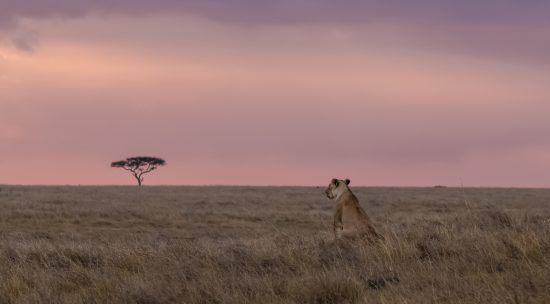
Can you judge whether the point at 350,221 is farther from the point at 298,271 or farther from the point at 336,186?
the point at 298,271

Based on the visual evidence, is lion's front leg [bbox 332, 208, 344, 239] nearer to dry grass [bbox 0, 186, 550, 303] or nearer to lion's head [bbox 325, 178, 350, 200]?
dry grass [bbox 0, 186, 550, 303]

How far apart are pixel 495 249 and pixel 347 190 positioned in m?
3.69

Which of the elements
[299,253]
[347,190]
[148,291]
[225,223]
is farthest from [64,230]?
[148,291]

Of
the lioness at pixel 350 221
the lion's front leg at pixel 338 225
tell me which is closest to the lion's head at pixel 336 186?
the lioness at pixel 350 221

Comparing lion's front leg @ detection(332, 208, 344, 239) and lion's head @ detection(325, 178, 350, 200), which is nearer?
lion's front leg @ detection(332, 208, 344, 239)

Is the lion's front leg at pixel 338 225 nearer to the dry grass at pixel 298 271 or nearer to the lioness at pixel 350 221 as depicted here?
the lioness at pixel 350 221

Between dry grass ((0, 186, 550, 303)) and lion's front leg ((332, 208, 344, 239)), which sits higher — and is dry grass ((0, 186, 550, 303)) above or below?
below

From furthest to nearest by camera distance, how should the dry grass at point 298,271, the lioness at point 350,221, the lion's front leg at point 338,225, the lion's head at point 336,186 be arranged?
1. the lion's head at point 336,186
2. the lion's front leg at point 338,225
3. the lioness at point 350,221
4. the dry grass at point 298,271

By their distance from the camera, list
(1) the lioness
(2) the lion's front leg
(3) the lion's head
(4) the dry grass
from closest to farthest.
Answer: (4) the dry grass, (1) the lioness, (2) the lion's front leg, (3) the lion's head

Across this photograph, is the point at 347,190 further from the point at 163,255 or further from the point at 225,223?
the point at 225,223

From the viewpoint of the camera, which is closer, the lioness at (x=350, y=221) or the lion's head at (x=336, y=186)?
the lioness at (x=350, y=221)

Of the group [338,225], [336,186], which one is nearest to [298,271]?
[338,225]

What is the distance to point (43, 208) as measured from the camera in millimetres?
32938

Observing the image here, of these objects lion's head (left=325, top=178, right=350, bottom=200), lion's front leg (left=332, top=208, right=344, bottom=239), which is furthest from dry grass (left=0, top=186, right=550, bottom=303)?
lion's head (left=325, top=178, right=350, bottom=200)
